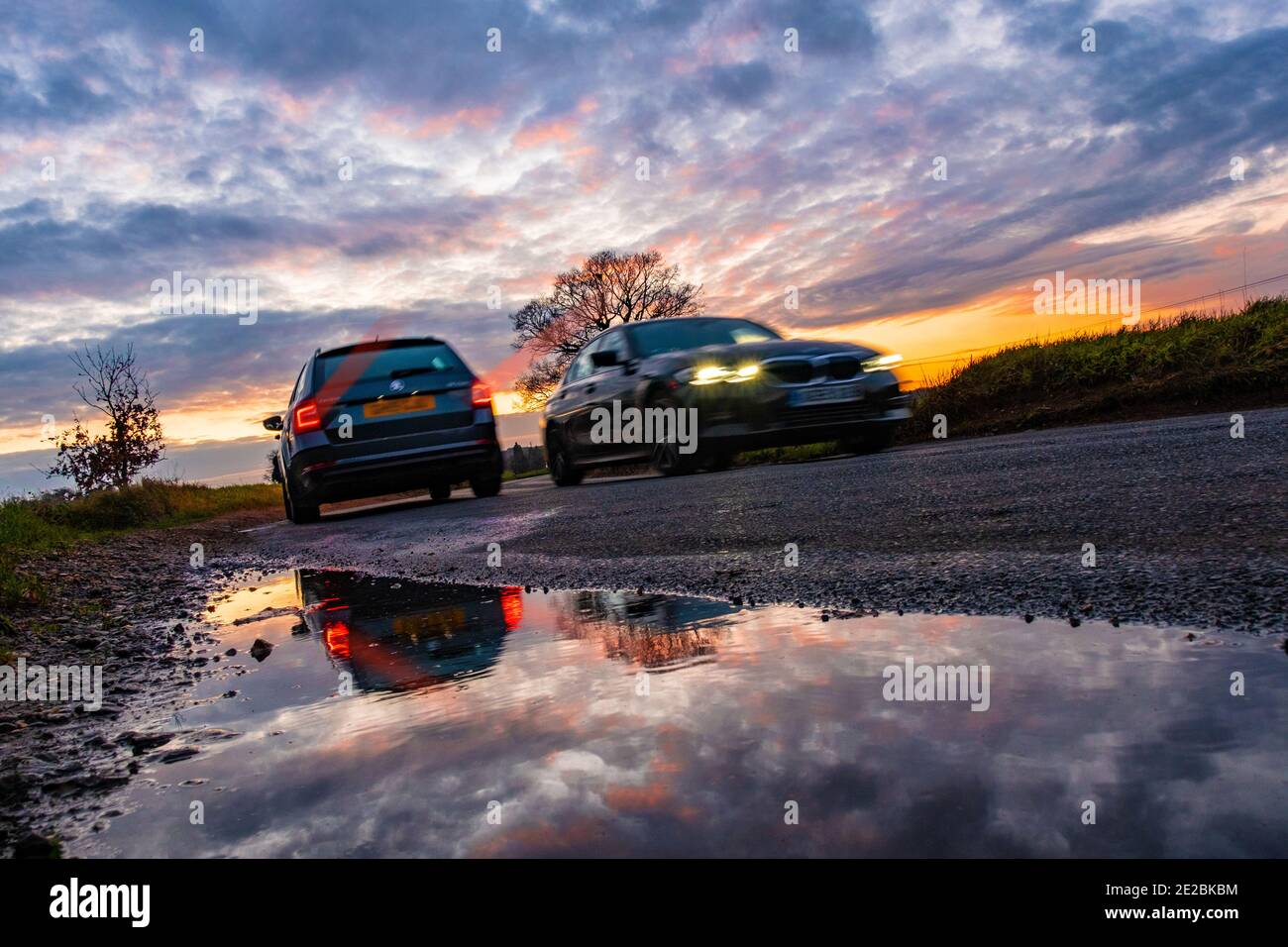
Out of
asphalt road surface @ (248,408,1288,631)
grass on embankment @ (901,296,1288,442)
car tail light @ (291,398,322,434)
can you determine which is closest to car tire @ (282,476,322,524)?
car tail light @ (291,398,322,434)

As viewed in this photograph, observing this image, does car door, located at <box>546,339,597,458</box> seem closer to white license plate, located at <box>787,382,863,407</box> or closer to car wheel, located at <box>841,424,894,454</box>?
white license plate, located at <box>787,382,863,407</box>

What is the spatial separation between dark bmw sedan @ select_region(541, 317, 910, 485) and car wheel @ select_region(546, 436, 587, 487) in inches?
63.3

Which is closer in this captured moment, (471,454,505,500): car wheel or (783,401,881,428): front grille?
(783,401,881,428): front grille

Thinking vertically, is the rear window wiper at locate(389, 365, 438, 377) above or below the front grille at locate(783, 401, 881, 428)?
above

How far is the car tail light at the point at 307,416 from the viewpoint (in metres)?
9.73

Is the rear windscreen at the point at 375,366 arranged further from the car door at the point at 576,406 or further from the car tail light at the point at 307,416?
the car door at the point at 576,406

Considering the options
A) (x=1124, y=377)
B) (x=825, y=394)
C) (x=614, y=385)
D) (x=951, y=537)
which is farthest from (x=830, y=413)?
(x=1124, y=377)

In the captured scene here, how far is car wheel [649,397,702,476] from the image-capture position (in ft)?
31.6

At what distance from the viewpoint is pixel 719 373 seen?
9211 mm

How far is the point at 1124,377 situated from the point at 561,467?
26.2 ft

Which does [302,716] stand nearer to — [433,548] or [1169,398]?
[433,548]

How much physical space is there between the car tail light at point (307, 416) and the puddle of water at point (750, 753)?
24.3 ft

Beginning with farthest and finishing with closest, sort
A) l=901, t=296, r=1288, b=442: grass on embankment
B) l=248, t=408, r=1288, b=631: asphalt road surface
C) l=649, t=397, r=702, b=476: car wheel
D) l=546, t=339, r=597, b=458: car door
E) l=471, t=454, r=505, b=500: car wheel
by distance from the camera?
l=901, t=296, r=1288, b=442: grass on embankment → l=546, t=339, r=597, b=458: car door → l=471, t=454, r=505, b=500: car wheel → l=649, t=397, r=702, b=476: car wheel → l=248, t=408, r=1288, b=631: asphalt road surface

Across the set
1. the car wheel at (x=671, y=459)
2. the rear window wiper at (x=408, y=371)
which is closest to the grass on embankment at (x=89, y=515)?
the rear window wiper at (x=408, y=371)
